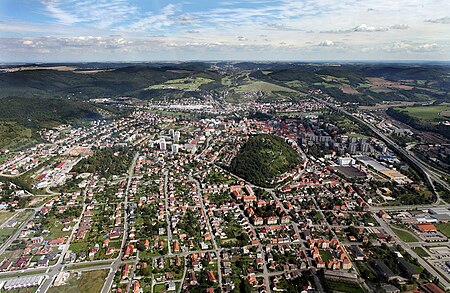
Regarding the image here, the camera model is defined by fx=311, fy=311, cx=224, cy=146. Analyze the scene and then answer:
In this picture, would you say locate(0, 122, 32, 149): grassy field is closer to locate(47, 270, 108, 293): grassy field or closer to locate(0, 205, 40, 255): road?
locate(0, 205, 40, 255): road

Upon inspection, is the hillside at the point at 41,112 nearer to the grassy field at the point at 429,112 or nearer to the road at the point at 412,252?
the road at the point at 412,252

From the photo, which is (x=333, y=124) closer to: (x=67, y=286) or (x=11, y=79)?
(x=67, y=286)

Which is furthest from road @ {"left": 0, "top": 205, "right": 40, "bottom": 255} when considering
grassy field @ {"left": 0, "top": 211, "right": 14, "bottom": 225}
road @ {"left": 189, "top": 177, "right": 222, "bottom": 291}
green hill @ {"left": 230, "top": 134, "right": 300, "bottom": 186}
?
green hill @ {"left": 230, "top": 134, "right": 300, "bottom": 186}

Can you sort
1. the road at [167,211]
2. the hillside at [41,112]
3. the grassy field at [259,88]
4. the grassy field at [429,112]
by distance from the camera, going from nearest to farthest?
1. the road at [167,211]
2. the hillside at [41,112]
3. the grassy field at [429,112]
4. the grassy field at [259,88]

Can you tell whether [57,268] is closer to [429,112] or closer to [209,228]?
[209,228]

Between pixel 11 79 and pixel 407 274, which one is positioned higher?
pixel 11 79

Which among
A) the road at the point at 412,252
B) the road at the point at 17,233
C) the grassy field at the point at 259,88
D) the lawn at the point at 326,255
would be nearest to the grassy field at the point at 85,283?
the road at the point at 17,233

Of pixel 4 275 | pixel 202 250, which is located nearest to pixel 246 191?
pixel 202 250
